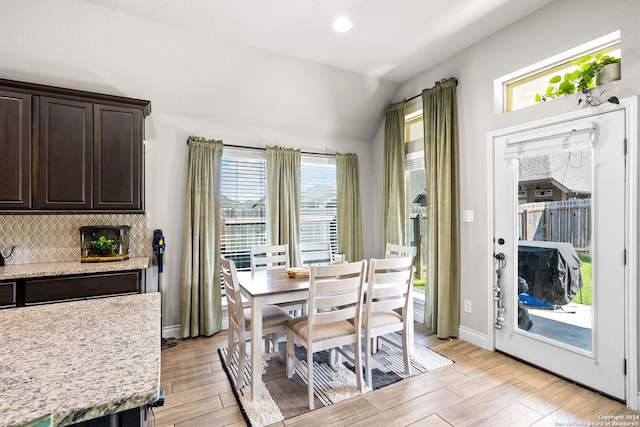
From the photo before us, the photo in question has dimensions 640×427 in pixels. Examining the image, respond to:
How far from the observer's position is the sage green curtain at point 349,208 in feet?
14.4

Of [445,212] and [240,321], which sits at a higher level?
[445,212]

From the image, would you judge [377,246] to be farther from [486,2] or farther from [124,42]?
[124,42]

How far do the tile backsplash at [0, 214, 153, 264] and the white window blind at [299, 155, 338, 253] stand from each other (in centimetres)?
210

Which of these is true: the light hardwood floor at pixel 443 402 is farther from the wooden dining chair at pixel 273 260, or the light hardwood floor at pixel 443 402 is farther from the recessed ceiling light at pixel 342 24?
the recessed ceiling light at pixel 342 24

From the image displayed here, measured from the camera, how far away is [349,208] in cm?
441

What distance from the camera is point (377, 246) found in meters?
4.69

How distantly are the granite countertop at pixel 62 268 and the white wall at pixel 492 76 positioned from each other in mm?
3245

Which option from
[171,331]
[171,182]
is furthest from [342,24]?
[171,331]

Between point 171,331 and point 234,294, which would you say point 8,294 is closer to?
point 171,331

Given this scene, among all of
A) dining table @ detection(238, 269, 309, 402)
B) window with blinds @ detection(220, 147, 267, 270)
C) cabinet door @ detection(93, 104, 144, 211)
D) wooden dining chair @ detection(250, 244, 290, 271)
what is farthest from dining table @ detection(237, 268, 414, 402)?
cabinet door @ detection(93, 104, 144, 211)

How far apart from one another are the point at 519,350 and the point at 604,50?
2.58m

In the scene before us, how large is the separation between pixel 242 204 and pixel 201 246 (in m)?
0.72

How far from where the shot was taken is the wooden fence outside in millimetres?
2416

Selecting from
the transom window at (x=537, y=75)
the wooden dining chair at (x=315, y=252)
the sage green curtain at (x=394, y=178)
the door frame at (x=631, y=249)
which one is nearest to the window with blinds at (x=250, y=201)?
the wooden dining chair at (x=315, y=252)
